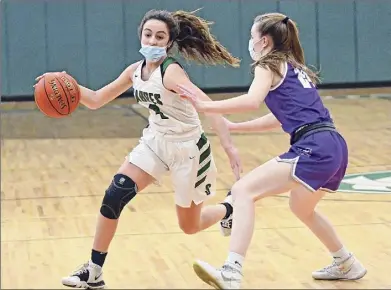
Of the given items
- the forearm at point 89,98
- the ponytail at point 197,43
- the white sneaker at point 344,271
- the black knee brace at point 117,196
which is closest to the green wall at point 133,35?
the forearm at point 89,98

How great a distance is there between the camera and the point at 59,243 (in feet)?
18.1

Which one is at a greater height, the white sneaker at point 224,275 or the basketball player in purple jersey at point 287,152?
the basketball player in purple jersey at point 287,152

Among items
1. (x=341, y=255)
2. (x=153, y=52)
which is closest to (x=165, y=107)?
(x=153, y=52)

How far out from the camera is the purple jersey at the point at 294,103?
14.3ft

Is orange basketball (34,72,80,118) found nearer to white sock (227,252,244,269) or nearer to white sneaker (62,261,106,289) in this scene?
white sneaker (62,261,106,289)

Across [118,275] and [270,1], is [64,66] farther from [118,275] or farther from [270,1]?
[118,275]

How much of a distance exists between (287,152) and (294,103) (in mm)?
250

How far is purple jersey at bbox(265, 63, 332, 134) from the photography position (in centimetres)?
436

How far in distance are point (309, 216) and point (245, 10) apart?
9.16 m

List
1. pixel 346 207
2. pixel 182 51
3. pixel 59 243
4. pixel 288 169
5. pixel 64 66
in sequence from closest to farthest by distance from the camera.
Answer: pixel 288 169 → pixel 182 51 → pixel 59 243 → pixel 346 207 → pixel 64 66

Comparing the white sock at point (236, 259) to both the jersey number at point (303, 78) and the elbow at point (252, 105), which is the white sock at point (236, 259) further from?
the jersey number at point (303, 78)

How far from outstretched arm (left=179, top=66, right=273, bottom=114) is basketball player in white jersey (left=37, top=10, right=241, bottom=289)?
0.63ft

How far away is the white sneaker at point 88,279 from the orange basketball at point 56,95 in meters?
0.90

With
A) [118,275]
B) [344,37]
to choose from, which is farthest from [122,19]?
[118,275]
